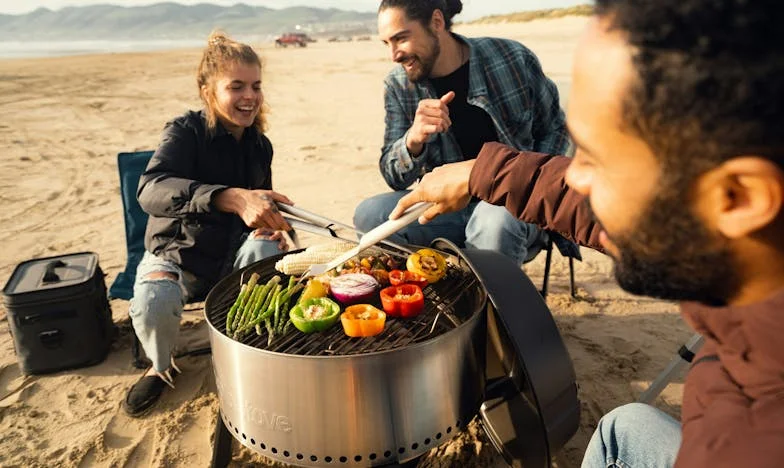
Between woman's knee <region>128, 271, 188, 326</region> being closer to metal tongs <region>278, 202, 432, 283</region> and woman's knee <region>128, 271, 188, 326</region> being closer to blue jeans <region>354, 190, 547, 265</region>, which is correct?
metal tongs <region>278, 202, 432, 283</region>

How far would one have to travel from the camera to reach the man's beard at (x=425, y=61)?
4.16 m

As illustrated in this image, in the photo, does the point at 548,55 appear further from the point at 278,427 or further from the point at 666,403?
the point at 278,427

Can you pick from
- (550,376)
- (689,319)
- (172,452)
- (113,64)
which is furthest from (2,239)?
(113,64)

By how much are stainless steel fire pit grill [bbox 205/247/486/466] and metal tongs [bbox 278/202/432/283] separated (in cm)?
41

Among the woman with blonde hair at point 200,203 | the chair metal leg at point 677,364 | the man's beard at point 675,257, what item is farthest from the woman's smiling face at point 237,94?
the man's beard at point 675,257

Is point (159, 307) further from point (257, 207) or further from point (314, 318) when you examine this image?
point (314, 318)

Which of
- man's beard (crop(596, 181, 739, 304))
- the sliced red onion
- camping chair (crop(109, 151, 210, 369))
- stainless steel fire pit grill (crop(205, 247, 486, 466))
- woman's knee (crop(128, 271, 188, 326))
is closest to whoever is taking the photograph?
man's beard (crop(596, 181, 739, 304))

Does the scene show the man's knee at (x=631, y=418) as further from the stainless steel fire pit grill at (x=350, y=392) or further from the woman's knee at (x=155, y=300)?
the woman's knee at (x=155, y=300)

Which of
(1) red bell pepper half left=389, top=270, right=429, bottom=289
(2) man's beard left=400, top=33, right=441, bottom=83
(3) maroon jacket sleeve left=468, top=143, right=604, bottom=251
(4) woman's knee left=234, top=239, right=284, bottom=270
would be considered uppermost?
(2) man's beard left=400, top=33, right=441, bottom=83

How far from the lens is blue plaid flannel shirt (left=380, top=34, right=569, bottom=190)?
419 centimetres

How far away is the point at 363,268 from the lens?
296cm

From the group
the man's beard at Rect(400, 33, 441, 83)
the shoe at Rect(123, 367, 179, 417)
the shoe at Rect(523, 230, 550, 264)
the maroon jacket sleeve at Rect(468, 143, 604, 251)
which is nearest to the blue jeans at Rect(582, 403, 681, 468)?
the maroon jacket sleeve at Rect(468, 143, 604, 251)

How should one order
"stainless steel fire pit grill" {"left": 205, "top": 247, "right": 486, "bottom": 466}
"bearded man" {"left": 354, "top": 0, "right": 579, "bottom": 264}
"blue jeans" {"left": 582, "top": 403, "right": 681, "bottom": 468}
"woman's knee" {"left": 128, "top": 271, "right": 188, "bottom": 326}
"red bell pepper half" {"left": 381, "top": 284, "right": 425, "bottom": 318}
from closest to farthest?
"blue jeans" {"left": 582, "top": 403, "right": 681, "bottom": 468}
"stainless steel fire pit grill" {"left": 205, "top": 247, "right": 486, "bottom": 466}
"red bell pepper half" {"left": 381, "top": 284, "right": 425, "bottom": 318}
"woman's knee" {"left": 128, "top": 271, "right": 188, "bottom": 326}
"bearded man" {"left": 354, "top": 0, "right": 579, "bottom": 264}

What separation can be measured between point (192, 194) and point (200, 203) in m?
0.13
